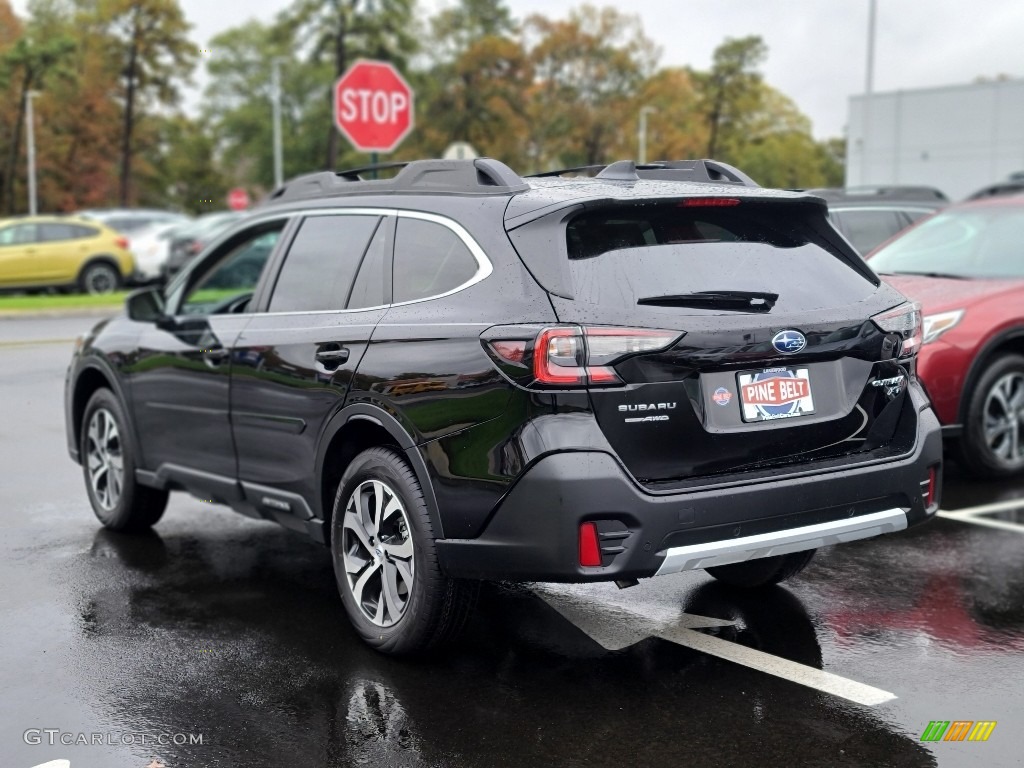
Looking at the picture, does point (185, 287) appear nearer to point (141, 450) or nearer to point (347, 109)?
point (141, 450)

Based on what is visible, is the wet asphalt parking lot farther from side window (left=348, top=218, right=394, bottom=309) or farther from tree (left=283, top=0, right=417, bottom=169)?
tree (left=283, top=0, right=417, bottom=169)

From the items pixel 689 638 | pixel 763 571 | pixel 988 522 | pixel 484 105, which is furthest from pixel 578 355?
pixel 484 105

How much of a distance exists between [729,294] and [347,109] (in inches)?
443

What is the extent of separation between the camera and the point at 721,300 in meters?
4.21

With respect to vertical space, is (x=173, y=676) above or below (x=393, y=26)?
below

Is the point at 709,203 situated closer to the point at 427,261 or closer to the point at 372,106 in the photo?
the point at 427,261

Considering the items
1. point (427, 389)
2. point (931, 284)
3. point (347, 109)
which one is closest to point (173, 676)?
point (427, 389)

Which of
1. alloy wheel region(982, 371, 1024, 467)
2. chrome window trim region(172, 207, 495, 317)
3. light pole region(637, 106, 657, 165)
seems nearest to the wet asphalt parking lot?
chrome window trim region(172, 207, 495, 317)

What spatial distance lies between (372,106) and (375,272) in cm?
1067

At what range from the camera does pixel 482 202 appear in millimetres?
4543

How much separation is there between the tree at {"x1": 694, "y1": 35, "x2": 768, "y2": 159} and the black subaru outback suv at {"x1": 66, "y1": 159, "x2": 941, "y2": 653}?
73429 millimetres

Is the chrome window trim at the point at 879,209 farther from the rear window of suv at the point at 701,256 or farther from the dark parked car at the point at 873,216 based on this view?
the rear window of suv at the point at 701,256

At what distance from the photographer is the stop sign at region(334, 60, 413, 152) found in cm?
1477

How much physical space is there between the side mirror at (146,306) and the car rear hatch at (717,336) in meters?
2.83
